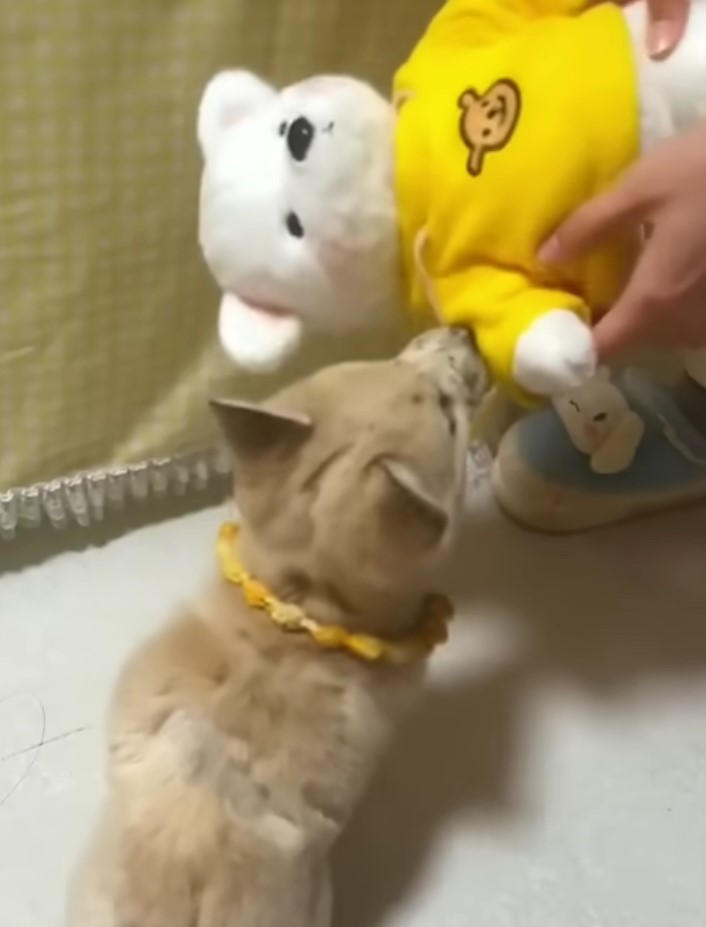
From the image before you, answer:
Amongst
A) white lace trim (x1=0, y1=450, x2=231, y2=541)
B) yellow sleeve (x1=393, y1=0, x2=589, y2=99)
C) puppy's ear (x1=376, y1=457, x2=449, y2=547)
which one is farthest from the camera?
white lace trim (x1=0, y1=450, x2=231, y2=541)

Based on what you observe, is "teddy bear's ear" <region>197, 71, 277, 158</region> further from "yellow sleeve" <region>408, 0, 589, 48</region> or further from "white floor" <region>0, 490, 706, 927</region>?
"white floor" <region>0, 490, 706, 927</region>

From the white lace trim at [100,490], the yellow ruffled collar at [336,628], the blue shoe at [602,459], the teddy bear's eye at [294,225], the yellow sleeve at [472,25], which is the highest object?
the yellow sleeve at [472,25]

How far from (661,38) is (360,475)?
0.31 meters

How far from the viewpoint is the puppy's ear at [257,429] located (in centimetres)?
74

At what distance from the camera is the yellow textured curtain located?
864 mm

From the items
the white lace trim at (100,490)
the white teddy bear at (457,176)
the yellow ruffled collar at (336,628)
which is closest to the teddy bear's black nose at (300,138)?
the white teddy bear at (457,176)

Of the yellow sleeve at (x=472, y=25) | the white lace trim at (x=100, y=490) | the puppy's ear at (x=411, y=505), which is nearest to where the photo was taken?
the puppy's ear at (x=411, y=505)

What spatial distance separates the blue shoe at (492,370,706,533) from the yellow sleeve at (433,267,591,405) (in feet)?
1.00

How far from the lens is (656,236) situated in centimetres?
76

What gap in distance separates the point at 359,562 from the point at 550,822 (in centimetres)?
32

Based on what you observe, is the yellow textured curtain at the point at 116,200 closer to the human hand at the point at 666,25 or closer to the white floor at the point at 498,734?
the white floor at the point at 498,734

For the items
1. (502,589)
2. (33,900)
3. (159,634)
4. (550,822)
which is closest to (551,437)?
(502,589)

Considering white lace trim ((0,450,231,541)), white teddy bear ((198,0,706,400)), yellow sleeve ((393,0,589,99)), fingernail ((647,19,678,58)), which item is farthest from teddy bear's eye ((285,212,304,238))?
white lace trim ((0,450,231,541))

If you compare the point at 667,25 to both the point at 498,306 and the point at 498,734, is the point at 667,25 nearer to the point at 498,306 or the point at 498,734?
the point at 498,306
